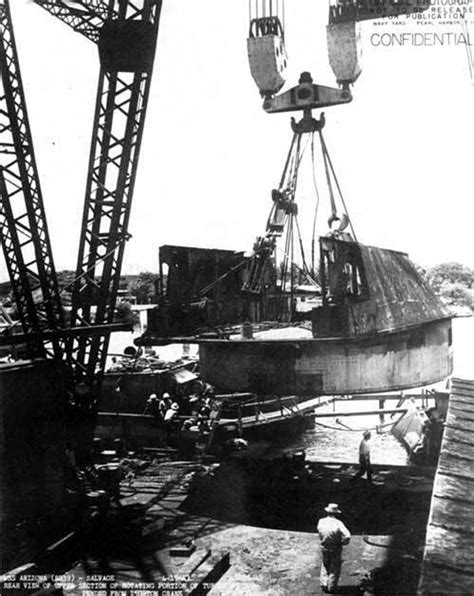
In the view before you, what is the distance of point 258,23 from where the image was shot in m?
10.9

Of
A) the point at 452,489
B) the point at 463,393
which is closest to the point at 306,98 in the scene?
the point at 463,393

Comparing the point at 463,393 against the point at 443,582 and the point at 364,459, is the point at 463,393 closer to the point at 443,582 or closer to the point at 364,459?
the point at 443,582

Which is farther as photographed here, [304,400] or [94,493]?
[304,400]

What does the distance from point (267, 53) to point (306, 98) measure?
Result: 4.38 ft

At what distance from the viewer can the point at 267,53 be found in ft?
36.2

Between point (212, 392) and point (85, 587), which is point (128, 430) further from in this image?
point (85, 587)

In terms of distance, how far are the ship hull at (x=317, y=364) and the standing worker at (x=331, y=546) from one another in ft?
A: 9.60

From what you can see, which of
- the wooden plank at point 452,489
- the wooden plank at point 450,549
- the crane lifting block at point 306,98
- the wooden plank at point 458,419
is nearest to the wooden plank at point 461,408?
the wooden plank at point 458,419

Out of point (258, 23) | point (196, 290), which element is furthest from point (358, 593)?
point (258, 23)

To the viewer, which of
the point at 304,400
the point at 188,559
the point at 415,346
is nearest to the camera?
the point at 188,559

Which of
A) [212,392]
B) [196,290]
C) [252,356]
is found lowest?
Answer: [212,392]

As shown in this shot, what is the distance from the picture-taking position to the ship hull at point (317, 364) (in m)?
10.2

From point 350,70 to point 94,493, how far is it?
33.0ft

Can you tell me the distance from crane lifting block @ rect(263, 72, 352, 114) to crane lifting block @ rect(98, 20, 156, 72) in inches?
108
